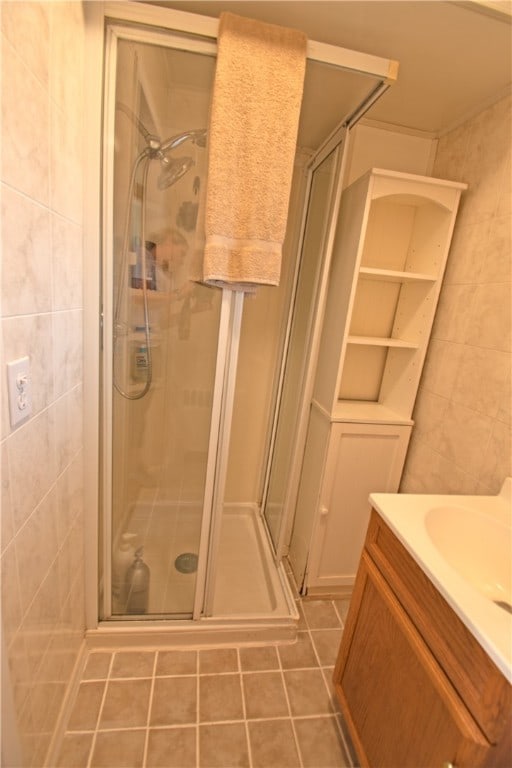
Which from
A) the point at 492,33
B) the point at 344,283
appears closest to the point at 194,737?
the point at 344,283

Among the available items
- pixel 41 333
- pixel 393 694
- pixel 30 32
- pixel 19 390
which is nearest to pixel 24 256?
pixel 41 333

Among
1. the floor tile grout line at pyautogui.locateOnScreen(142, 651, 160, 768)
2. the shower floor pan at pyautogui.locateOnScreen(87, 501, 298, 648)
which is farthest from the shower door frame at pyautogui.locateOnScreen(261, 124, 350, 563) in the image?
the floor tile grout line at pyautogui.locateOnScreen(142, 651, 160, 768)

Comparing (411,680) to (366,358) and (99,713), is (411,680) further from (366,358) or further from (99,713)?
(366,358)

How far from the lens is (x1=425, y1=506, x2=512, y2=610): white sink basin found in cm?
98

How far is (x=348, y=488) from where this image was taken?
5.38ft

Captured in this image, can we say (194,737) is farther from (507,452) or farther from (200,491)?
(507,452)

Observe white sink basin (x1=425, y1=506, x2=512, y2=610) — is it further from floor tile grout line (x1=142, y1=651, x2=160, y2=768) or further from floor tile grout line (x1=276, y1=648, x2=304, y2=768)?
floor tile grout line (x1=142, y1=651, x2=160, y2=768)

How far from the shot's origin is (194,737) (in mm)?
1156

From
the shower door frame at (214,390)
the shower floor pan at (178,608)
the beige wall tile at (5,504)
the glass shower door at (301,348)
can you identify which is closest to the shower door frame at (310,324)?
the glass shower door at (301,348)

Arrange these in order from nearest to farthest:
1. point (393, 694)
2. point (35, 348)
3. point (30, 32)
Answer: point (30, 32) < point (35, 348) < point (393, 694)

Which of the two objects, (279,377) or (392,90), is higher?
(392,90)

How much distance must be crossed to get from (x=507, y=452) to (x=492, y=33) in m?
1.31

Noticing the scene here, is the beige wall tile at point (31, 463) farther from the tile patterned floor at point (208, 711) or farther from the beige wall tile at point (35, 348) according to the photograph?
the tile patterned floor at point (208, 711)

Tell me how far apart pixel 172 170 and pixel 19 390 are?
93 centimetres
